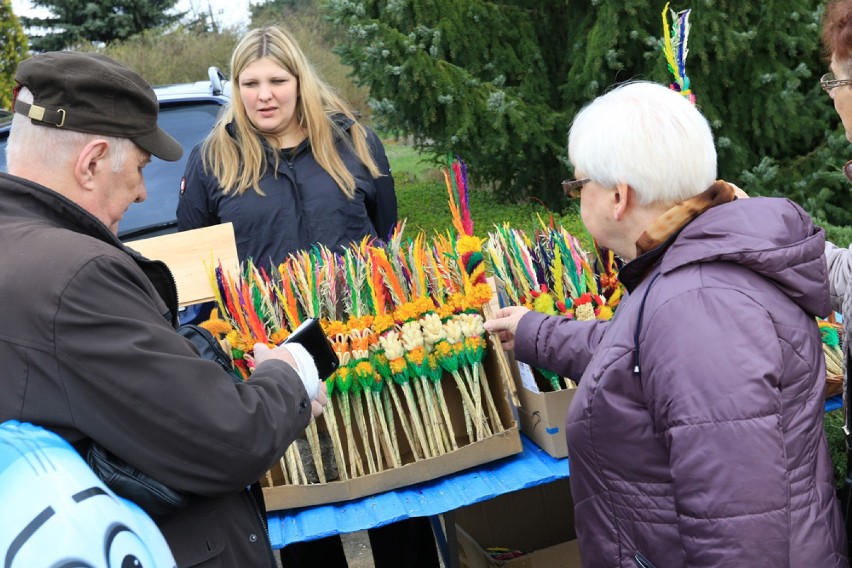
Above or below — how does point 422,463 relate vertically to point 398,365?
below

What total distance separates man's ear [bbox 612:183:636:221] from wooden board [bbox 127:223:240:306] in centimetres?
131

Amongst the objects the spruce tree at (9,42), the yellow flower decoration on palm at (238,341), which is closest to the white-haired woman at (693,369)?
the yellow flower decoration on palm at (238,341)

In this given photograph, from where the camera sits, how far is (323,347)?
6.45 ft

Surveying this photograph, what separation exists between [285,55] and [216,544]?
6.51 feet

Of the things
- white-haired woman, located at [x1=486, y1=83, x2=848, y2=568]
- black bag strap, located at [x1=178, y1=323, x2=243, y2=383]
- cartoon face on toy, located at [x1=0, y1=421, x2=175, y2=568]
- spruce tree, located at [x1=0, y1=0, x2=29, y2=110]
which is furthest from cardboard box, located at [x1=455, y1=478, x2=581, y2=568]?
spruce tree, located at [x1=0, y1=0, x2=29, y2=110]

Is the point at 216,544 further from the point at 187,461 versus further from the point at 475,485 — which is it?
the point at 475,485

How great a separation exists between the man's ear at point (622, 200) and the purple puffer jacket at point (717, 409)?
0.10 m

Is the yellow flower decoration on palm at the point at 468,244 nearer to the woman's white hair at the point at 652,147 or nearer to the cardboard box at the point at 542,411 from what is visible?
the cardboard box at the point at 542,411

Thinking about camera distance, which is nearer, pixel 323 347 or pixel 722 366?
pixel 722 366

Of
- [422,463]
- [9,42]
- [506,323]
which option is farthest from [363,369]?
[9,42]

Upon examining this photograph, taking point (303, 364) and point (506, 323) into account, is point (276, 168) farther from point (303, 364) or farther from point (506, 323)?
point (303, 364)

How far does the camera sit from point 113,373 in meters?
1.38

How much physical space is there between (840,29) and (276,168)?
1886mm

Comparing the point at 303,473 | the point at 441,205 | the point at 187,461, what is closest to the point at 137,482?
the point at 187,461
